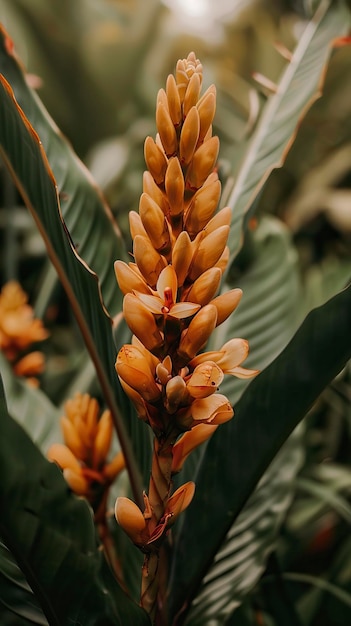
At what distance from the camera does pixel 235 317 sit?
2.70 feet

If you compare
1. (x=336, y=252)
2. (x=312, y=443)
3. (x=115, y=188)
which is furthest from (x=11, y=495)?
(x=336, y=252)

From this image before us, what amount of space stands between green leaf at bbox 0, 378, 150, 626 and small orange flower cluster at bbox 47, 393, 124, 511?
0.40 ft

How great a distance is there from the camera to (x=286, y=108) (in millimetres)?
735

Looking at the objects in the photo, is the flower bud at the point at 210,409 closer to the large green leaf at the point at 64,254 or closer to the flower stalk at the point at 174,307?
the flower stalk at the point at 174,307

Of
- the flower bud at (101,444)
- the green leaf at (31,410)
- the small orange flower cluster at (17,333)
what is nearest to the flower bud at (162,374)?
the flower bud at (101,444)

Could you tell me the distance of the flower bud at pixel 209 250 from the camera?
0.47 meters

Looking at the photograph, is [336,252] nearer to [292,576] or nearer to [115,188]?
[115,188]

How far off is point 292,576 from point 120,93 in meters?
1.48

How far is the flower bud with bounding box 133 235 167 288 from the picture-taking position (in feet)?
1.52

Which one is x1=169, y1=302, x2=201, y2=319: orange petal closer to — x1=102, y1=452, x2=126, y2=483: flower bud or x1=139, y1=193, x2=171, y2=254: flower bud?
x1=139, y1=193, x2=171, y2=254: flower bud

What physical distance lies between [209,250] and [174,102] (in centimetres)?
12

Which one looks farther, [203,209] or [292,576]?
[292,576]

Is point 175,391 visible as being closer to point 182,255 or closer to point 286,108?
point 182,255

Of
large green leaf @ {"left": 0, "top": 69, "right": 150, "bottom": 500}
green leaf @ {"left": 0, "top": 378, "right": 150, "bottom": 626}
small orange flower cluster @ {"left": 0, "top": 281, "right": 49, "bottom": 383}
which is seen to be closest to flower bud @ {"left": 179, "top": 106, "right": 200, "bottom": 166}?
large green leaf @ {"left": 0, "top": 69, "right": 150, "bottom": 500}
